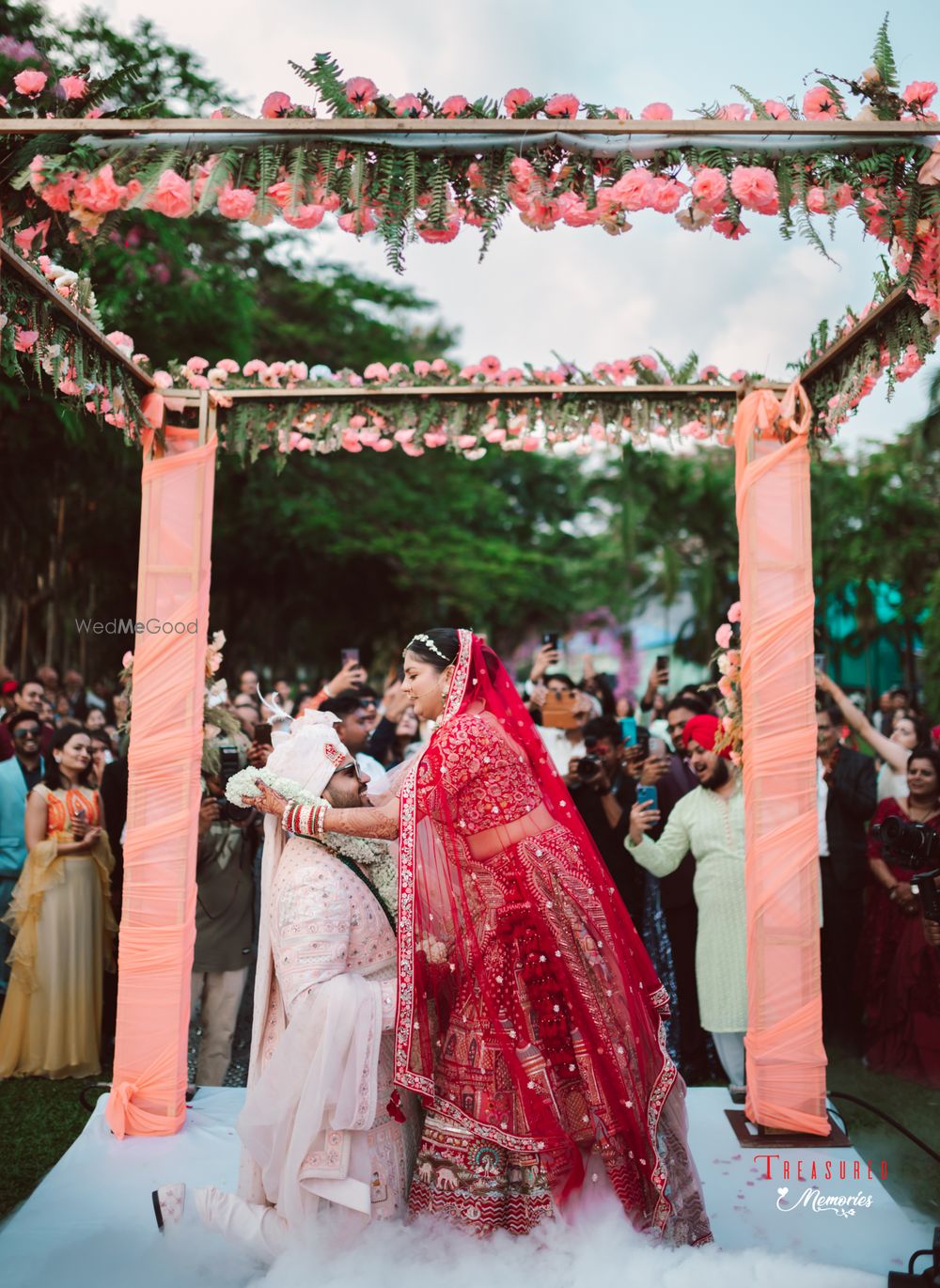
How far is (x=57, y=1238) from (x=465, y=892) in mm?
1615

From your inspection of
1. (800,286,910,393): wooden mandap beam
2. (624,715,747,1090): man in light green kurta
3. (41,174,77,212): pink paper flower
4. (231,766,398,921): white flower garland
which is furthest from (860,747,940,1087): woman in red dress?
(41,174,77,212): pink paper flower

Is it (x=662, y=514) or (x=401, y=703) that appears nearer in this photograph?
(x=401, y=703)

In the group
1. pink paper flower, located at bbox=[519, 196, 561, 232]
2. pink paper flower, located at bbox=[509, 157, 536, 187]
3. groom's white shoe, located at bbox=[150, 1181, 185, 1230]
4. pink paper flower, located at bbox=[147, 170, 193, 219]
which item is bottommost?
groom's white shoe, located at bbox=[150, 1181, 185, 1230]

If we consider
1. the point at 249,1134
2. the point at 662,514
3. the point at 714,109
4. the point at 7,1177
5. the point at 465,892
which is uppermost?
the point at 662,514

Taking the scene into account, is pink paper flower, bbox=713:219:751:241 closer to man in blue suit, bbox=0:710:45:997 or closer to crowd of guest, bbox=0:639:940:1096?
crowd of guest, bbox=0:639:940:1096

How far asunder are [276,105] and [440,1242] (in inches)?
118

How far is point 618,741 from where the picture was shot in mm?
5727

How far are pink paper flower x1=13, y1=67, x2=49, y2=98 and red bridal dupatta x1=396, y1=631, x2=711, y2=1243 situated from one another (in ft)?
6.10

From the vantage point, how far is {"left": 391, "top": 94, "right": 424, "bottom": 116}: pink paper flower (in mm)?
2768

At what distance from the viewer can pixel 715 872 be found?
4848mm

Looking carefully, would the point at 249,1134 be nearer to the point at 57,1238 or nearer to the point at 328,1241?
the point at 328,1241

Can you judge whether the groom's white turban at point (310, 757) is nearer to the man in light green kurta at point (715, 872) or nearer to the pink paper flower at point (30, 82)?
the pink paper flower at point (30, 82)

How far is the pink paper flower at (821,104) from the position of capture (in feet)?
9.20

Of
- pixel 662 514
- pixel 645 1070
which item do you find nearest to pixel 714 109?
pixel 645 1070
